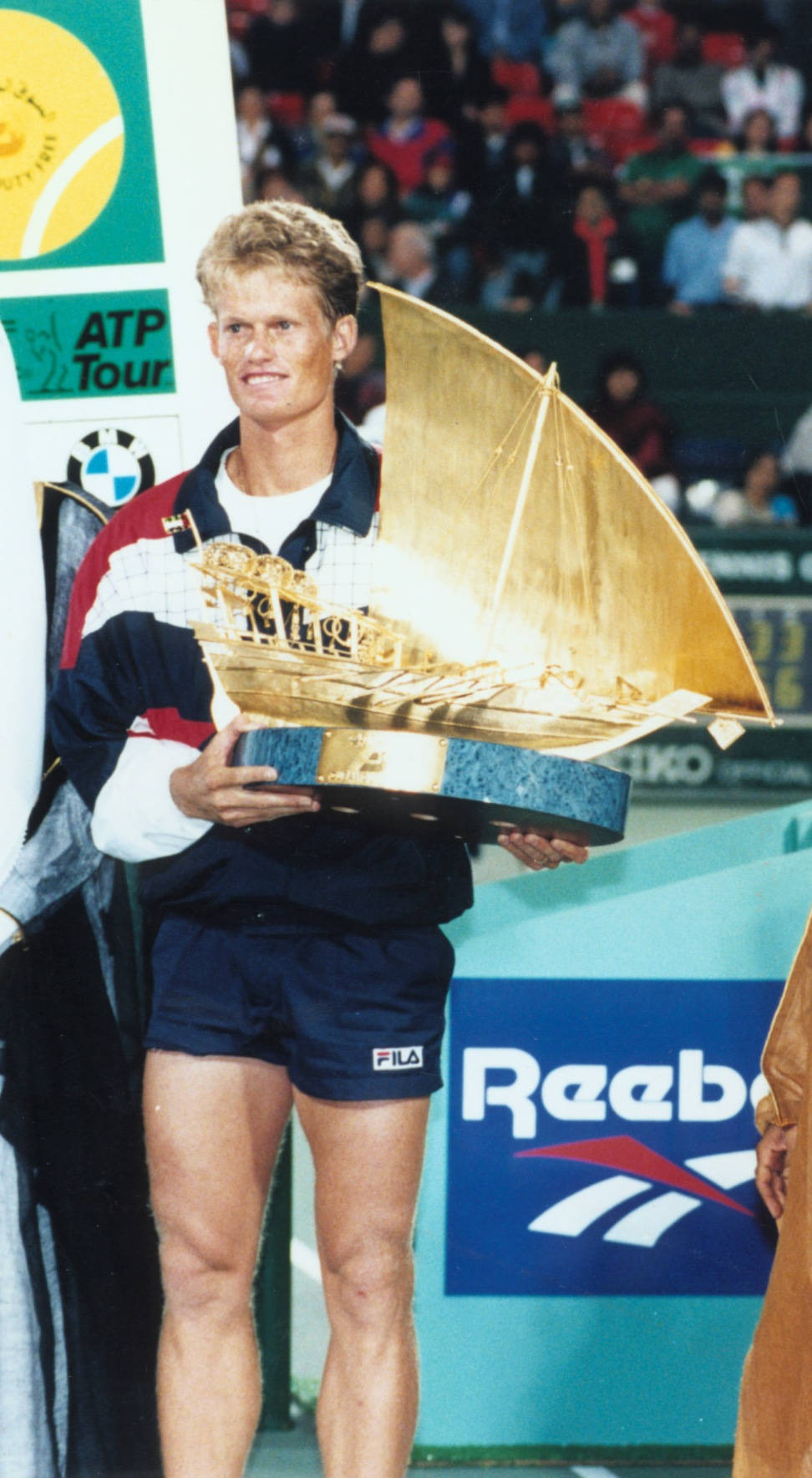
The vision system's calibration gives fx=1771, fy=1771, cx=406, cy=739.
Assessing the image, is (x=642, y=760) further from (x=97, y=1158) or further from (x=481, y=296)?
(x=97, y=1158)

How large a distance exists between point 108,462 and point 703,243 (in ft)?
14.2

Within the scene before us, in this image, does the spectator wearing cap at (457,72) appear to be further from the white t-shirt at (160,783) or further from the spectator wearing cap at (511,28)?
the white t-shirt at (160,783)

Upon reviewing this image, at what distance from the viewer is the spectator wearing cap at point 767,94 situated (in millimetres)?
7316

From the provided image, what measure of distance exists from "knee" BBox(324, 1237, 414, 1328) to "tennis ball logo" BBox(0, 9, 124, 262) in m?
1.48

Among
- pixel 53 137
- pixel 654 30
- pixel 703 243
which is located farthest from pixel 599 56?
pixel 53 137

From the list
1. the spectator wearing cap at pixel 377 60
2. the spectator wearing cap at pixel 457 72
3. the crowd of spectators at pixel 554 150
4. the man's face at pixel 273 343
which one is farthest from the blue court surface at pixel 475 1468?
the spectator wearing cap at pixel 457 72

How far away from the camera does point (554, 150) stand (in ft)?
14.8

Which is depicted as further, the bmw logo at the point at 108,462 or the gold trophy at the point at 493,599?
the bmw logo at the point at 108,462

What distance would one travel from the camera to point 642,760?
6332mm

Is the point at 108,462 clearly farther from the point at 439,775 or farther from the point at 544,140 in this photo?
the point at 544,140

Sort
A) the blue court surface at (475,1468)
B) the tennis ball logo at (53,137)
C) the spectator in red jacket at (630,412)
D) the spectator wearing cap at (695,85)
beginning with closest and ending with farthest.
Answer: the tennis ball logo at (53,137)
the blue court surface at (475,1468)
the spectator in red jacket at (630,412)
the spectator wearing cap at (695,85)

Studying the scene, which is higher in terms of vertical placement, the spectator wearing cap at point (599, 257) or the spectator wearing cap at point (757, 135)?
the spectator wearing cap at point (757, 135)

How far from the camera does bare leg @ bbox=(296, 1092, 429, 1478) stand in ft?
7.24

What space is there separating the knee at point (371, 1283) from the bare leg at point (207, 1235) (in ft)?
0.45
